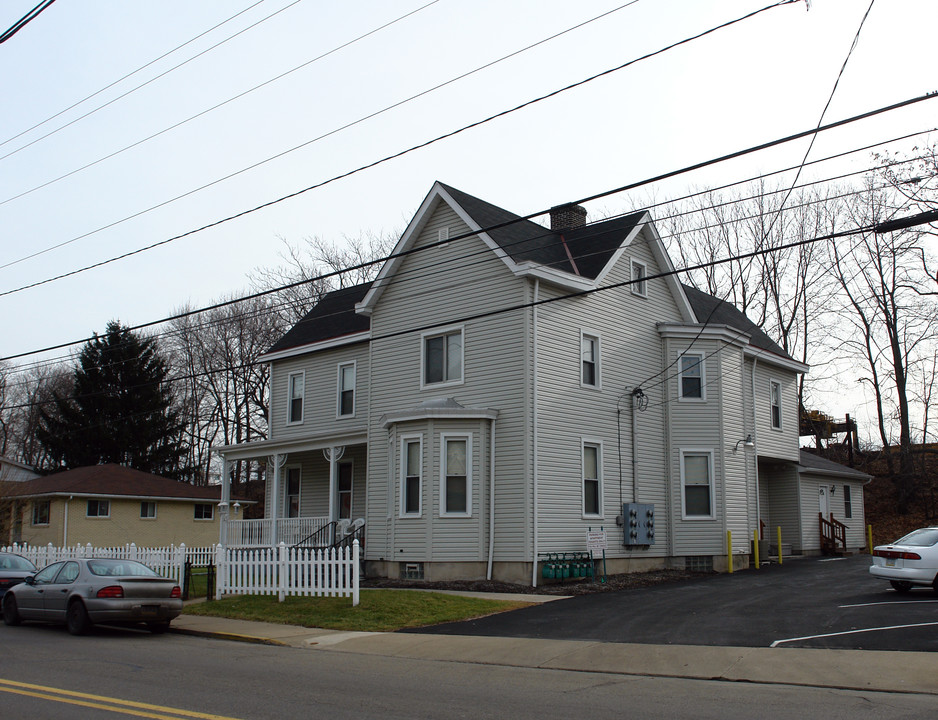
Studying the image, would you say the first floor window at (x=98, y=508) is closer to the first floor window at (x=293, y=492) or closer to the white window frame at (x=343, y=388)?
the first floor window at (x=293, y=492)

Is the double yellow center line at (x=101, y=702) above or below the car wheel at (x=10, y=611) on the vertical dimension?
above

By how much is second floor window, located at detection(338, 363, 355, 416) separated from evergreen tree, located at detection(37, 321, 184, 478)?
24.0 meters

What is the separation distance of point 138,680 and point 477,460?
42.0ft

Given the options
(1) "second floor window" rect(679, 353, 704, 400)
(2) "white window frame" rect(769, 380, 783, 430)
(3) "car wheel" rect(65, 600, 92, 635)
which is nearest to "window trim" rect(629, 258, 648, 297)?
(1) "second floor window" rect(679, 353, 704, 400)

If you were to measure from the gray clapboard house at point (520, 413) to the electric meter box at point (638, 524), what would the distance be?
0.06 metres

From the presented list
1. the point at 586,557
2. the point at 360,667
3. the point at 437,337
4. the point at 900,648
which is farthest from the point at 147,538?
the point at 900,648

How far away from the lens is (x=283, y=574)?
17500 millimetres

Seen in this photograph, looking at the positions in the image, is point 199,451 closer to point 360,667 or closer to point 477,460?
point 477,460

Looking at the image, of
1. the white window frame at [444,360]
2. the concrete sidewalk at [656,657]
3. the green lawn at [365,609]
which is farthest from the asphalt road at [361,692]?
the white window frame at [444,360]

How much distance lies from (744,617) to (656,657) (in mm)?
3957

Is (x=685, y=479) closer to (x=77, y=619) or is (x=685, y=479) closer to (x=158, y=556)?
(x=158, y=556)

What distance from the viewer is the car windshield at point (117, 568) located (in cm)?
1498

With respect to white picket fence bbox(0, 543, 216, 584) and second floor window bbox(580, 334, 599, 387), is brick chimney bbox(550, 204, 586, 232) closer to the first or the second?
second floor window bbox(580, 334, 599, 387)

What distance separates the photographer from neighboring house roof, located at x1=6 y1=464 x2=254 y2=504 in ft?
119
